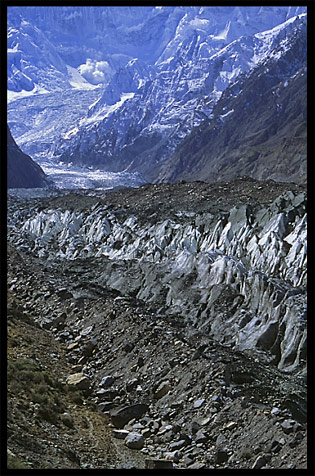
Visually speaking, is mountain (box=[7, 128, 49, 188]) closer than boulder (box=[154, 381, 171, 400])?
No

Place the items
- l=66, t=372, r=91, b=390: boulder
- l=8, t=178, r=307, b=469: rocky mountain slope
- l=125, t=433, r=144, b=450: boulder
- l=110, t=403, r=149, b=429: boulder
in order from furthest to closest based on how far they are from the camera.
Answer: l=66, t=372, r=91, b=390: boulder, l=110, t=403, r=149, b=429: boulder, l=125, t=433, r=144, b=450: boulder, l=8, t=178, r=307, b=469: rocky mountain slope

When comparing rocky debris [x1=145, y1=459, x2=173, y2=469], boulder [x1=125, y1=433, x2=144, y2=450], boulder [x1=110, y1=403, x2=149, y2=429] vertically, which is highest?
rocky debris [x1=145, y1=459, x2=173, y2=469]

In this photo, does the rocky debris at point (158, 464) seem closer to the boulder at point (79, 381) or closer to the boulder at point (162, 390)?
the boulder at point (162, 390)

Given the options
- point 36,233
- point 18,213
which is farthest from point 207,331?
point 18,213

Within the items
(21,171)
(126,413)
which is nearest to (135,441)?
(126,413)

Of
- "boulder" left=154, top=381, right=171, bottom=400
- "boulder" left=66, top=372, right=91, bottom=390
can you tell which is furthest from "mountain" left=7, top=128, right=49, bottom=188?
"boulder" left=154, top=381, right=171, bottom=400

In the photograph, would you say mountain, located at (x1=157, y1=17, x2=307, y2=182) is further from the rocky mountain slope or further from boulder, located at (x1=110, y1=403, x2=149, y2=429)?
boulder, located at (x1=110, y1=403, x2=149, y2=429)

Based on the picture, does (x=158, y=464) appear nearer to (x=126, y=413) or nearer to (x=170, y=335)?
(x=126, y=413)
